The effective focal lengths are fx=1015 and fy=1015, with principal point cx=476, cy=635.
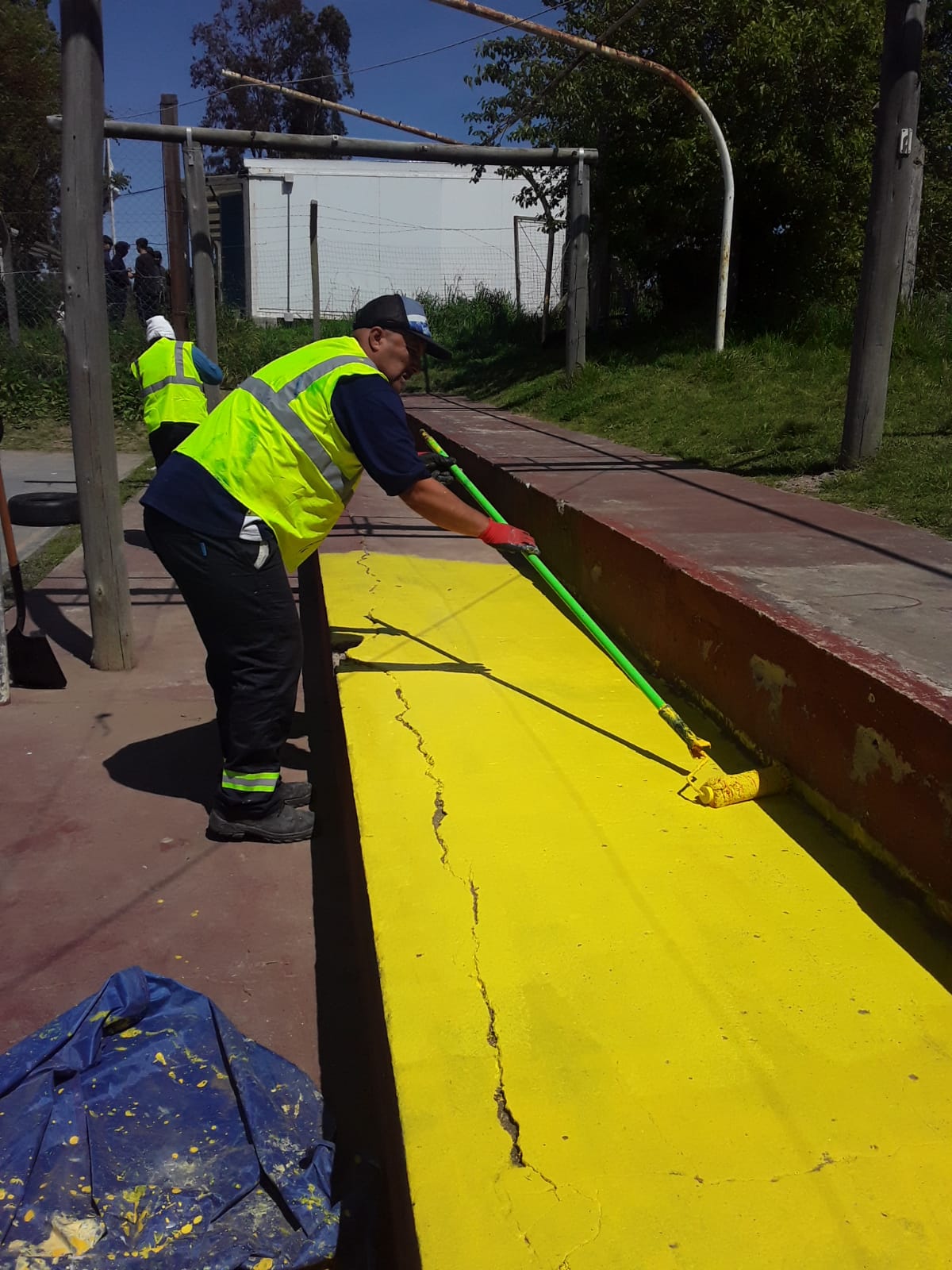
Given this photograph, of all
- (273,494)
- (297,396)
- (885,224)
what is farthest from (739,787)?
(885,224)

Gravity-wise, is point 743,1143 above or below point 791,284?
below

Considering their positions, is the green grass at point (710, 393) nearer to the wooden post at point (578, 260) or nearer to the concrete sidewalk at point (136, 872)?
the wooden post at point (578, 260)

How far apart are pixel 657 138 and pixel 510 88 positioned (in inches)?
95.2

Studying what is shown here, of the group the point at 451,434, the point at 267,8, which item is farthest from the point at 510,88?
the point at 267,8

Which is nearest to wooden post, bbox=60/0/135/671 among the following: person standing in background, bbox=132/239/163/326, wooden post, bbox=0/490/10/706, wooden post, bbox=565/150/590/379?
wooden post, bbox=0/490/10/706

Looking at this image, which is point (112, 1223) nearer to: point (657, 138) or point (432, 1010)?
point (432, 1010)

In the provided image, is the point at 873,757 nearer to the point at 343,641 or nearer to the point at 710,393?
the point at 343,641

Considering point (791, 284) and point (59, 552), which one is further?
point (791, 284)

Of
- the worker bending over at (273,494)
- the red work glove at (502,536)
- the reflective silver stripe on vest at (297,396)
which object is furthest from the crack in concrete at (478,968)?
the reflective silver stripe on vest at (297,396)

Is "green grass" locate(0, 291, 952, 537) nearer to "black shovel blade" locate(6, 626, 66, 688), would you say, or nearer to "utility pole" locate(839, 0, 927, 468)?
"utility pole" locate(839, 0, 927, 468)

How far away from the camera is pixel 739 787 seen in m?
2.91

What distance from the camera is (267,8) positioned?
3772 centimetres

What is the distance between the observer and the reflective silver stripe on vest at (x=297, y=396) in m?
3.07

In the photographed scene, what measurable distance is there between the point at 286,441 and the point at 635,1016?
6.35ft
